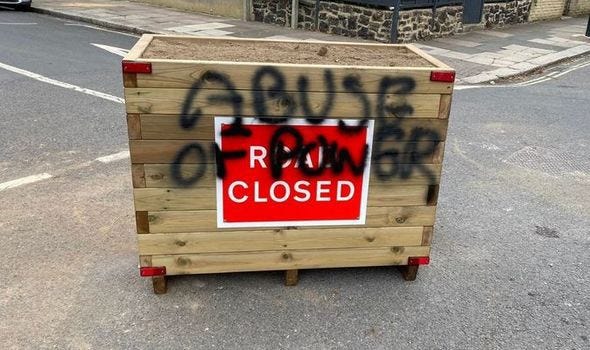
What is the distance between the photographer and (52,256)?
146 inches

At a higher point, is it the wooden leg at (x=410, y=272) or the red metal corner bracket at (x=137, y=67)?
the red metal corner bracket at (x=137, y=67)

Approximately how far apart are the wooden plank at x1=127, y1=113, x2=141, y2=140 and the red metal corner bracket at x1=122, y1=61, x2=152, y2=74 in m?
0.24

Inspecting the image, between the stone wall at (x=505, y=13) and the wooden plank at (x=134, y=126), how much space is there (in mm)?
14969

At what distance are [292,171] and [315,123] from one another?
33 cm

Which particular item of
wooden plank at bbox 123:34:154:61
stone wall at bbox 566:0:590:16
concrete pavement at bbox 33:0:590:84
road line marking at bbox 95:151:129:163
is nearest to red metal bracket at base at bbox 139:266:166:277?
wooden plank at bbox 123:34:154:61

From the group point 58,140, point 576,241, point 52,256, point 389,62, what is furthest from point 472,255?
point 58,140

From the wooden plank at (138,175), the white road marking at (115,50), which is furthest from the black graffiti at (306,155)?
the white road marking at (115,50)

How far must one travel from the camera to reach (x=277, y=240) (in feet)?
11.0

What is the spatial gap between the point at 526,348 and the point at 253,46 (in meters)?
2.68

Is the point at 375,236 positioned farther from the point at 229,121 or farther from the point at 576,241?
the point at 576,241

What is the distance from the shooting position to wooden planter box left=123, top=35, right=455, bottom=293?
2980mm

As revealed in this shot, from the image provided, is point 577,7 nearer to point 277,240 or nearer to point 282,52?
point 282,52

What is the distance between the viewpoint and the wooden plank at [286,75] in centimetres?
289

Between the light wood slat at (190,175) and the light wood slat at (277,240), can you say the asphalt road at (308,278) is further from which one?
the light wood slat at (190,175)
